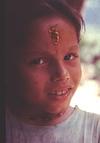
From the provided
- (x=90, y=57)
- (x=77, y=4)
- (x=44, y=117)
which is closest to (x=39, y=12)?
(x=77, y=4)

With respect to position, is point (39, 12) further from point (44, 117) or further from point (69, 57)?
point (44, 117)

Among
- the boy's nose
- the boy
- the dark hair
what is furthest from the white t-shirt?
the dark hair

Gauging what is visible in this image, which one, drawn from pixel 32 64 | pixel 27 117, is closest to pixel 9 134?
Result: pixel 27 117

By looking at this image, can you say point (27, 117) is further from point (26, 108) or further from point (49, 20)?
point (49, 20)

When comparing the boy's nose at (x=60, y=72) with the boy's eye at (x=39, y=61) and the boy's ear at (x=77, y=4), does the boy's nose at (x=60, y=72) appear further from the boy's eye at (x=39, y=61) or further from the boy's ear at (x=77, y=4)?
the boy's ear at (x=77, y=4)

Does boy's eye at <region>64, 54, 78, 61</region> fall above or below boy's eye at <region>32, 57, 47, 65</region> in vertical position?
above

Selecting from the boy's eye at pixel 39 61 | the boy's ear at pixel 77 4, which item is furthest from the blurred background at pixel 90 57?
the boy's eye at pixel 39 61

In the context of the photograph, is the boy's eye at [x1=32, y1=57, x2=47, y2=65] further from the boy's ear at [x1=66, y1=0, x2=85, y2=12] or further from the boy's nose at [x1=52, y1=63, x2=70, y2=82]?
the boy's ear at [x1=66, y1=0, x2=85, y2=12]

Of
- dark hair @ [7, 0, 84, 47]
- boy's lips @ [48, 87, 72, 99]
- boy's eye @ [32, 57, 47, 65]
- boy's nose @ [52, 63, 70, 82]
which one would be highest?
dark hair @ [7, 0, 84, 47]
